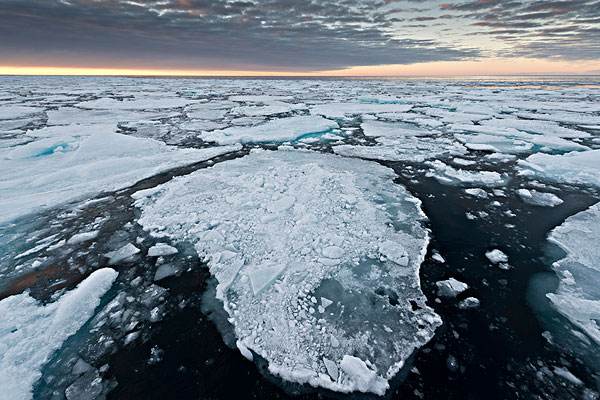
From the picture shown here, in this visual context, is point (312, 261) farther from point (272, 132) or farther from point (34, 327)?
point (272, 132)

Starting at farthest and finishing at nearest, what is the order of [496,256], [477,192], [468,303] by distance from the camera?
[477,192]
[496,256]
[468,303]

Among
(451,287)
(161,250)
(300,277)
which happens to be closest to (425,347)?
(451,287)

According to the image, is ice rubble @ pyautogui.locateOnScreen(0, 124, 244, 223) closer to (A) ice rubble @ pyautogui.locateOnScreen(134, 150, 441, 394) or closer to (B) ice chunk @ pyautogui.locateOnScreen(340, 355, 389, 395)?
(A) ice rubble @ pyautogui.locateOnScreen(134, 150, 441, 394)

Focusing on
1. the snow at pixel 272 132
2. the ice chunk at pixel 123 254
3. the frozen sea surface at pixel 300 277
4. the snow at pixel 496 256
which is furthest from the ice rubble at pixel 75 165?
the snow at pixel 496 256

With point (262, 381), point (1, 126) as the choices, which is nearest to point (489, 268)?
point (262, 381)

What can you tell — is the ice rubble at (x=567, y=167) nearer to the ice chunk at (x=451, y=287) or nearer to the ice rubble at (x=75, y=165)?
the ice chunk at (x=451, y=287)
